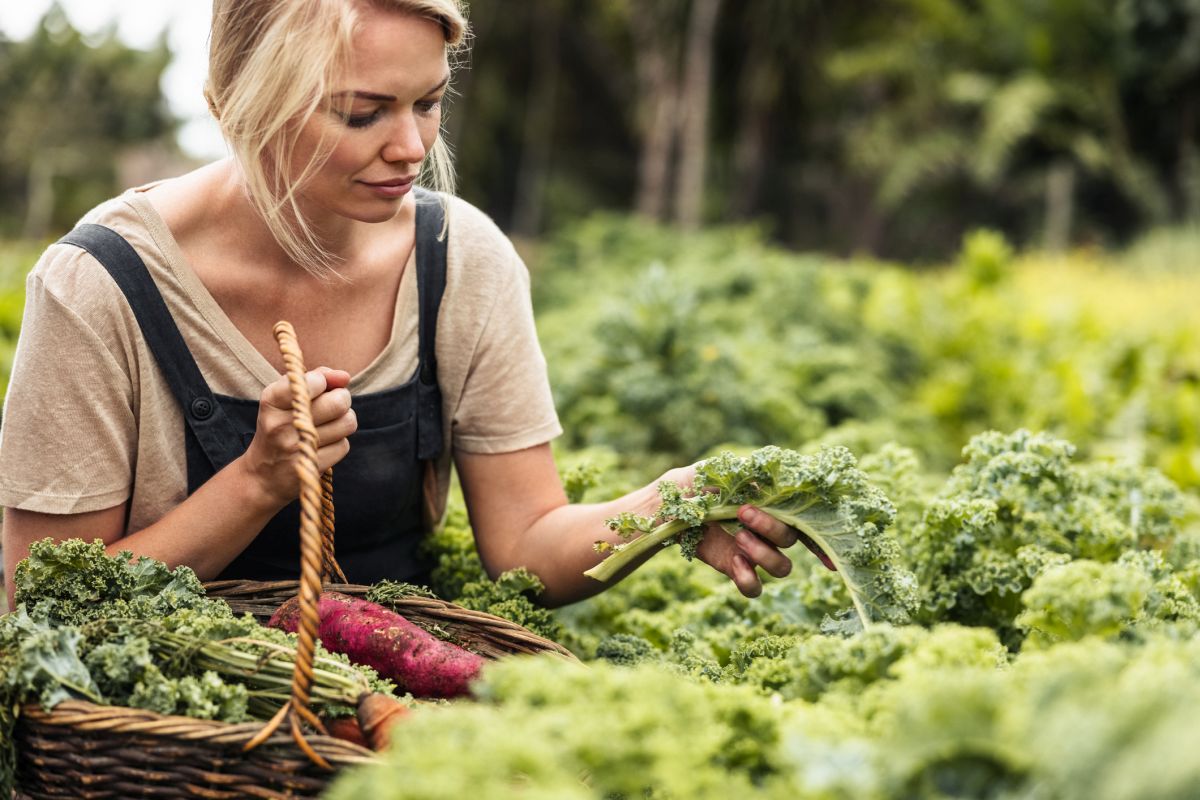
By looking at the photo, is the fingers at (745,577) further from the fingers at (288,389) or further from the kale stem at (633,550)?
the fingers at (288,389)

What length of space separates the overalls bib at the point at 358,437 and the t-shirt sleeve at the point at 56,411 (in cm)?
12

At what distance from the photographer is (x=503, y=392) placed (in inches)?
106

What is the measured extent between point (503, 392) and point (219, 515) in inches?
29.0

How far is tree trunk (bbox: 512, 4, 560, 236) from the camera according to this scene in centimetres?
2339

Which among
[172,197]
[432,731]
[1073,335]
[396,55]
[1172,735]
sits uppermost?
[396,55]

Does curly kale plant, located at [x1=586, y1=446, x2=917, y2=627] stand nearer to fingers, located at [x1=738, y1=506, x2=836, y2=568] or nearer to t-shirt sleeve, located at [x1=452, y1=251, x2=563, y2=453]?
fingers, located at [x1=738, y1=506, x2=836, y2=568]

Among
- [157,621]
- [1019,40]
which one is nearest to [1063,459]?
[157,621]

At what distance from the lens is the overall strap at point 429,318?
2633 millimetres

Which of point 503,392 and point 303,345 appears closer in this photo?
point 303,345

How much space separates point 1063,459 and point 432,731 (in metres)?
1.95

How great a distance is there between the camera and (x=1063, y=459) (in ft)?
8.98

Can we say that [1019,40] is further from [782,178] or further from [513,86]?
[513,86]

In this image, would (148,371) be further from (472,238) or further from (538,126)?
(538,126)

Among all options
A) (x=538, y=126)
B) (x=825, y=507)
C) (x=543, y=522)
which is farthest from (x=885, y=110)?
(x=825, y=507)
